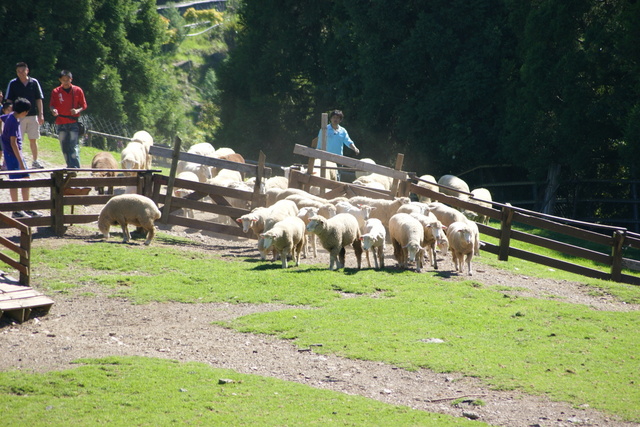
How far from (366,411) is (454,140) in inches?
842

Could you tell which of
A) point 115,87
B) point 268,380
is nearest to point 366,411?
point 268,380

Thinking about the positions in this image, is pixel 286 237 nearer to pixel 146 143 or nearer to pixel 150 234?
pixel 150 234

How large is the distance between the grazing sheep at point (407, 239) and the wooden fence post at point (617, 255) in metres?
3.82

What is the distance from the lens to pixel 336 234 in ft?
42.6

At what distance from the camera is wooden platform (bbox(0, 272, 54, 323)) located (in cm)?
959

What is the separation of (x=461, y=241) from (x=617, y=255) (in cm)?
342

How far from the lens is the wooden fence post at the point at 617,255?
14430mm

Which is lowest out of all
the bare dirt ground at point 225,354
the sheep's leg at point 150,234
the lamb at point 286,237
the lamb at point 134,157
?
the bare dirt ground at point 225,354

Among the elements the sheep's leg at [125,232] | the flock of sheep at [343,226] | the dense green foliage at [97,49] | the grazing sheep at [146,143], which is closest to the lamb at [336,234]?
the flock of sheep at [343,226]

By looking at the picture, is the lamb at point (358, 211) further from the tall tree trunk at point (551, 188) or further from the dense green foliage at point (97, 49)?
the dense green foliage at point (97, 49)

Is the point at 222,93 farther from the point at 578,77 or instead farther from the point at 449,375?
the point at 449,375

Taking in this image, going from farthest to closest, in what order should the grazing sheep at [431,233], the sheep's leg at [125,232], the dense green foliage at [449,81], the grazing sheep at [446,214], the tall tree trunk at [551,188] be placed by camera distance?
the tall tree trunk at [551,188]
the dense green foliage at [449,81]
the grazing sheep at [446,214]
the sheep's leg at [125,232]
the grazing sheep at [431,233]

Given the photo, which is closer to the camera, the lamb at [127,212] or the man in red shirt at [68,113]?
the lamb at [127,212]

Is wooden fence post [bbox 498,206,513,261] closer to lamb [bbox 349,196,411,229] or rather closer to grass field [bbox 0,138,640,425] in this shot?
grass field [bbox 0,138,640,425]
